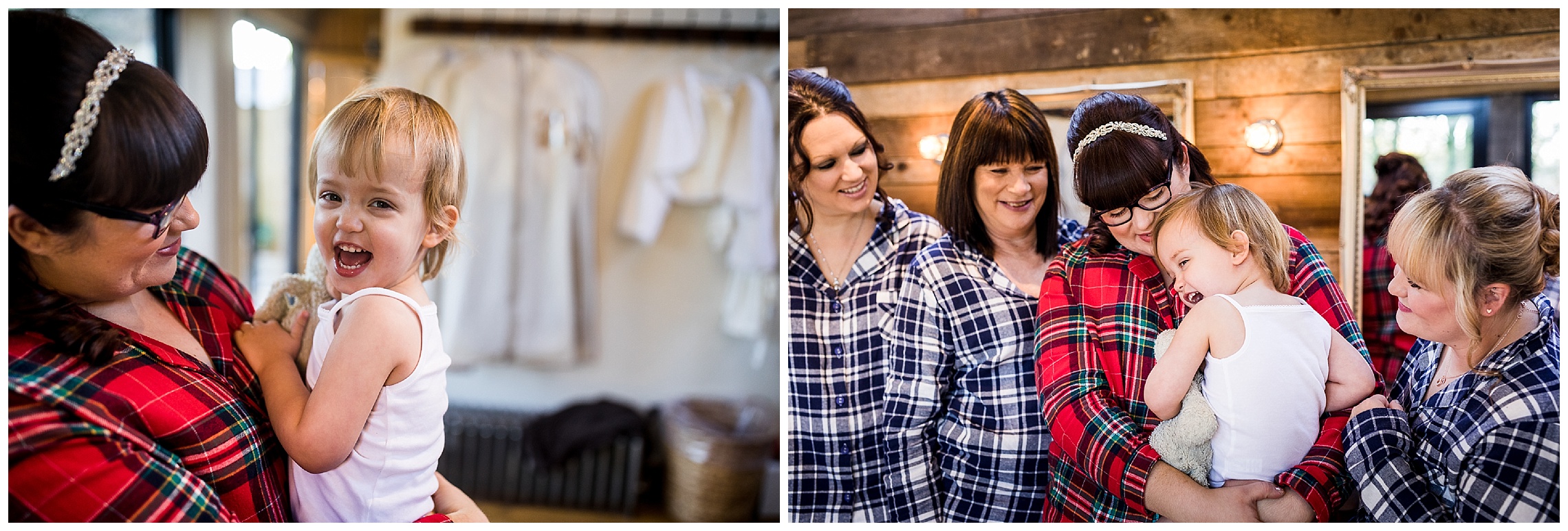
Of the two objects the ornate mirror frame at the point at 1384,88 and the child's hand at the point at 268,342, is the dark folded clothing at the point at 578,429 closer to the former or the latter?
the child's hand at the point at 268,342

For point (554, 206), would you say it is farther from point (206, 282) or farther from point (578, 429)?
point (206, 282)

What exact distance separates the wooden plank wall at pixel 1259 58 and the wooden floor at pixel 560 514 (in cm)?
216

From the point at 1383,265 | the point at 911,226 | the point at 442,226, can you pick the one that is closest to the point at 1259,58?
the point at 1383,265

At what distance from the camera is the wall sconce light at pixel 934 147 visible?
145 cm

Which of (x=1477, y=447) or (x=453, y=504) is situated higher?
(x=1477, y=447)

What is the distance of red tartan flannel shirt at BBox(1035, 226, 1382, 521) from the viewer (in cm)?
127

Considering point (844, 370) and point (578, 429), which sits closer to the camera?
point (844, 370)

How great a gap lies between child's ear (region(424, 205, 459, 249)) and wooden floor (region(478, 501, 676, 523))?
2.06 m

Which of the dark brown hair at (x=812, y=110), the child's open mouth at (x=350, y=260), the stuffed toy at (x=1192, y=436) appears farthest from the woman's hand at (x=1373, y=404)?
the child's open mouth at (x=350, y=260)

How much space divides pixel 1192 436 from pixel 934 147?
0.64m

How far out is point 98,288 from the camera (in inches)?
40.8

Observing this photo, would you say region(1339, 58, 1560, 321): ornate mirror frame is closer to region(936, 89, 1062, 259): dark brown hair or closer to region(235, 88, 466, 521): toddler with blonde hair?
region(936, 89, 1062, 259): dark brown hair

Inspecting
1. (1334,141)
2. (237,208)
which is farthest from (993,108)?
(237,208)

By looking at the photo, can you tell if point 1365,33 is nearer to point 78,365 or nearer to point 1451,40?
point 1451,40
